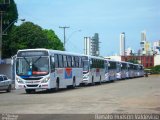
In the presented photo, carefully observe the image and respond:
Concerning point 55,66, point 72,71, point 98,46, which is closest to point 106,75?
point 72,71

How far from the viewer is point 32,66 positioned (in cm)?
3184

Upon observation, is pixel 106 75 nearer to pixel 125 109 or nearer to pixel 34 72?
pixel 34 72

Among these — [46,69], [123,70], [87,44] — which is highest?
[87,44]

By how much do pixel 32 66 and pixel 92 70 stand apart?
17.2 m

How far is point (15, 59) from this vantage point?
32.6m

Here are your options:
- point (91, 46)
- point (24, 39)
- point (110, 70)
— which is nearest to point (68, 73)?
point (110, 70)

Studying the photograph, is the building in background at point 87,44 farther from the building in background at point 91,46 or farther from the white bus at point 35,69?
the white bus at point 35,69

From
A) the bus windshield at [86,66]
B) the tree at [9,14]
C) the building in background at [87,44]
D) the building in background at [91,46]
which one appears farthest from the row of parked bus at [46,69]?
the building in background at [91,46]

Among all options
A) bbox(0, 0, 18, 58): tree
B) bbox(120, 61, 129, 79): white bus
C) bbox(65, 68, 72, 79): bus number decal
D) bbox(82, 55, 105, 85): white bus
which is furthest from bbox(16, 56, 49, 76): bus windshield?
bbox(120, 61, 129, 79): white bus

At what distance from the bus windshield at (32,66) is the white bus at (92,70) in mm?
13106

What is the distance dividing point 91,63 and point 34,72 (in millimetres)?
16909

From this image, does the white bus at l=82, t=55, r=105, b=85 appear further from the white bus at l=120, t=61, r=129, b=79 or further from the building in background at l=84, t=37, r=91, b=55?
the building in background at l=84, t=37, r=91, b=55

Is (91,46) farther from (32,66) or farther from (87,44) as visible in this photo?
(32,66)

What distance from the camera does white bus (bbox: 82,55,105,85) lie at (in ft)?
152
